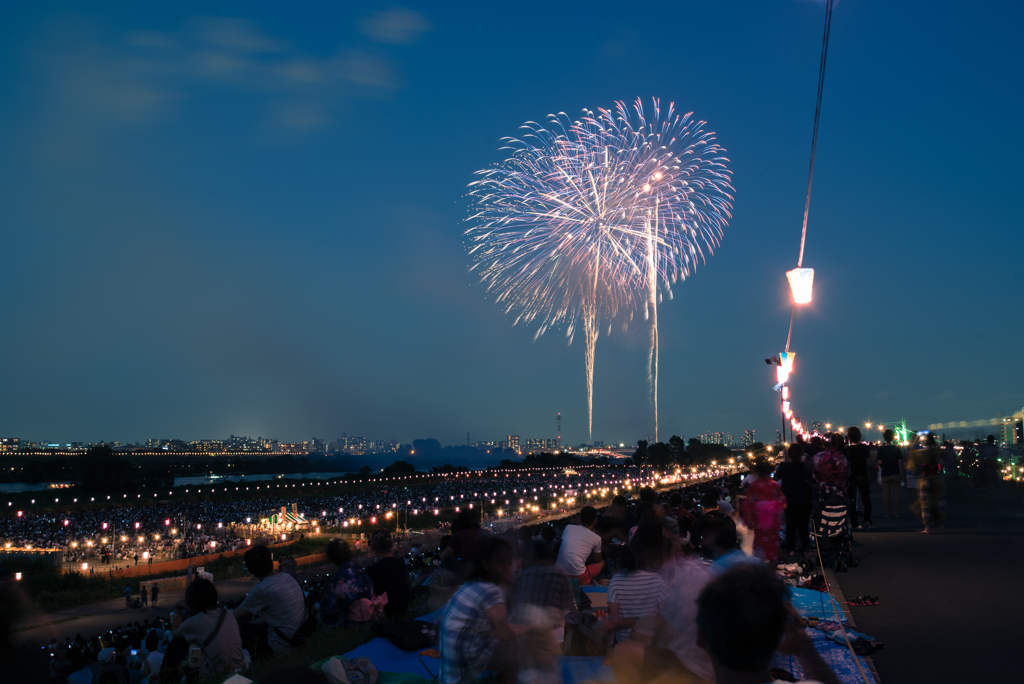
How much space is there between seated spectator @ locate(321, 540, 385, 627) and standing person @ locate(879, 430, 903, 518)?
856 cm

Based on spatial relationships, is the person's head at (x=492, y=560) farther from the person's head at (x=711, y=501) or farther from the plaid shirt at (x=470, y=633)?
the person's head at (x=711, y=501)

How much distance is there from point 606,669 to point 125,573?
30158mm

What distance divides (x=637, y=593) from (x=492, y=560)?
123 centimetres

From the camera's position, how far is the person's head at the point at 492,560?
11.8ft

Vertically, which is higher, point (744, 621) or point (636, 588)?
point (744, 621)

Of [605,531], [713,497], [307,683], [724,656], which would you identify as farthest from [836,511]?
[307,683]

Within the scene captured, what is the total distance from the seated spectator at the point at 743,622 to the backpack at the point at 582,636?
3.45m

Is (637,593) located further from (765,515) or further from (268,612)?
(765,515)

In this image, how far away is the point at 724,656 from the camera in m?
2.00

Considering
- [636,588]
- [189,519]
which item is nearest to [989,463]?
[636,588]

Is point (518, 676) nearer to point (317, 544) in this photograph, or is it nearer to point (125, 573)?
point (125, 573)

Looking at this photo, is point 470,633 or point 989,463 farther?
point 989,463

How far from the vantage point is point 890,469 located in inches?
457

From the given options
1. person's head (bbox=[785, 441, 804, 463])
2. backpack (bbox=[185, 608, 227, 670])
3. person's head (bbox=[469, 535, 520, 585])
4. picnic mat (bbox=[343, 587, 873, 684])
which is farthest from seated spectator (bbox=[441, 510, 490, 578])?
person's head (bbox=[785, 441, 804, 463])
